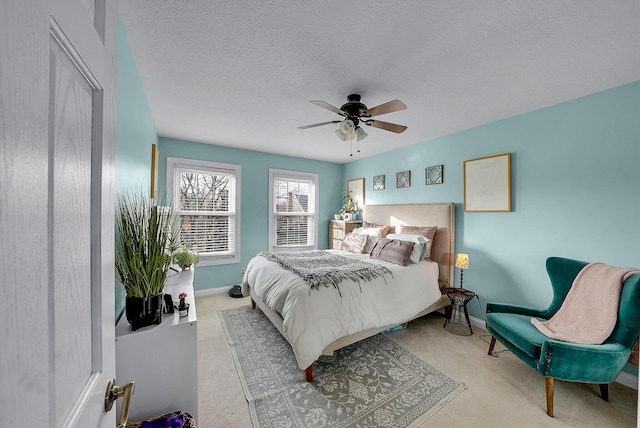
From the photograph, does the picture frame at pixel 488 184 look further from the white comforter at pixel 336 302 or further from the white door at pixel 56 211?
the white door at pixel 56 211

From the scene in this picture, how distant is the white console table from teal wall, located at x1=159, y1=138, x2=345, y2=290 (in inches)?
114

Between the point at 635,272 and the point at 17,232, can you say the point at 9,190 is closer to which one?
the point at 17,232

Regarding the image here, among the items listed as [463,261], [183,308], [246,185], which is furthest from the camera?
[246,185]

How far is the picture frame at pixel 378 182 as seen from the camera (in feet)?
14.6

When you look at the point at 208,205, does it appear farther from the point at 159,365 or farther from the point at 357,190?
the point at 159,365

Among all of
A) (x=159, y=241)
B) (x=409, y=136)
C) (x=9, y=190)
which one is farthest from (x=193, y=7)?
(x=409, y=136)

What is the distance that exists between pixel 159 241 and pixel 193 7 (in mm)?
1331

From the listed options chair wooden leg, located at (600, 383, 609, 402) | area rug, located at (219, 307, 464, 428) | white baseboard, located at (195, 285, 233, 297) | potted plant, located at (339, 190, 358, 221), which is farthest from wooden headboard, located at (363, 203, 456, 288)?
white baseboard, located at (195, 285, 233, 297)

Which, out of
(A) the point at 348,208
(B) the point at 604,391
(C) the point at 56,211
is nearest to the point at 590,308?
(B) the point at 604,391

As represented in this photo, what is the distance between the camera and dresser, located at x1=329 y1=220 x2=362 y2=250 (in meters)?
4.73

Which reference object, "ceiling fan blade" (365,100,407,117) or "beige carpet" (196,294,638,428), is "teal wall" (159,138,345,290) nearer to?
"beige carpet" (196,294,638,428)

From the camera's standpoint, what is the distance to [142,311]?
1252 millimetres

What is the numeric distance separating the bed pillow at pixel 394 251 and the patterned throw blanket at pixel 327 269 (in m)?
0.35

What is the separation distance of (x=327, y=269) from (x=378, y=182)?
2.45 metres
